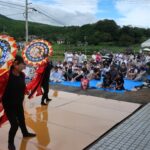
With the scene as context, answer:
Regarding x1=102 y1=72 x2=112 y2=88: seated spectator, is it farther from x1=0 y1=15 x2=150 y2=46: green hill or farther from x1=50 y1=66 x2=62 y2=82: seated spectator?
x1=0 y1=15 x2=150 y2=46: green hill

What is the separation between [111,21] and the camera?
7319 cm

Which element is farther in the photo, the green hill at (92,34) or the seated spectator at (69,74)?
the green hill at (92,34)

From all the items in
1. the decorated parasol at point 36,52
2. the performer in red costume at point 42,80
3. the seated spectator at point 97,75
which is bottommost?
the seated spectator at point 97,75

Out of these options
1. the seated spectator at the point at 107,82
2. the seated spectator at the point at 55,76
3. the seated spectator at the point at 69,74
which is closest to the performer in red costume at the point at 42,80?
the seated spectator at the point at 107,82

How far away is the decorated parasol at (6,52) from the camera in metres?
4.81

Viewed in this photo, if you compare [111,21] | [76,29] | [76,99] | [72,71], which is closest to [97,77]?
[72,71]

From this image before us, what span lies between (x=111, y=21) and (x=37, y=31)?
76.4ft

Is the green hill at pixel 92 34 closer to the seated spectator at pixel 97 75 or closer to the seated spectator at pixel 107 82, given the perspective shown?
the seated spectator at pixel 97 75

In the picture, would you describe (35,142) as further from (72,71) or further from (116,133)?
(72,71)

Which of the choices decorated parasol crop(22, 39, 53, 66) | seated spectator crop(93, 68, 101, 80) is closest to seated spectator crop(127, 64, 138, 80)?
seated spectator crop(93, 68, 101, 80)

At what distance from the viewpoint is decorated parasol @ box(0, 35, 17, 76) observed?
4.81m

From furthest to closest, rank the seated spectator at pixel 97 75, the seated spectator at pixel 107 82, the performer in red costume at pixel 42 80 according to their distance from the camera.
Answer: the seated spectator at pixel 97 75
the seated spectator at pixel 107 82
the performer in red costume at pixel 42 80

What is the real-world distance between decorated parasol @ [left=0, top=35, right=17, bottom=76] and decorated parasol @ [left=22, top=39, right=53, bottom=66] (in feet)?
9.64

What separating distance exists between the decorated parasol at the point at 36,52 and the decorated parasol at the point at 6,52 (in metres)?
2.94
